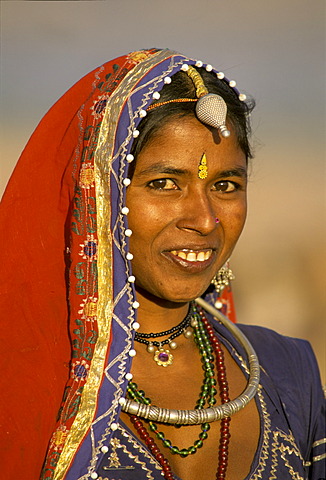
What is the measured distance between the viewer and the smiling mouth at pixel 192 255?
2266mm

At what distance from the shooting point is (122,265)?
216cm

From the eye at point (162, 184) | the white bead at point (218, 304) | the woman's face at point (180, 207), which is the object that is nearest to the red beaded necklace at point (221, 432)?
the white bead at point (218, 304)

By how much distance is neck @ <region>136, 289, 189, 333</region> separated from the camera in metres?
2.45

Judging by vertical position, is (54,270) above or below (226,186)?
below

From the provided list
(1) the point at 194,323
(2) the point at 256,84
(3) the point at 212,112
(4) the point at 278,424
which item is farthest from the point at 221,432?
(2) the point at 256,84

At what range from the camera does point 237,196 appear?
93.5 inches

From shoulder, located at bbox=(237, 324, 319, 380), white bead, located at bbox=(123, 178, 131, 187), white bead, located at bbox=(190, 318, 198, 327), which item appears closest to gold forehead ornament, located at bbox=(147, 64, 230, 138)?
white bead, located at bbox=(123, 178, 131, 187)

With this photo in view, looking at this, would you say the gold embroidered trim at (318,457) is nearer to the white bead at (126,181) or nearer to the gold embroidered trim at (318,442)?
the gold embroidered trim at (318,442)

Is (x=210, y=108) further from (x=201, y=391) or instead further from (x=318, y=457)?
(x=318, y=457)

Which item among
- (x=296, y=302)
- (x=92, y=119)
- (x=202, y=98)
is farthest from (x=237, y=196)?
(x=296, y=302)

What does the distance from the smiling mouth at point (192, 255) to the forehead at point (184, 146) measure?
0.27 meters

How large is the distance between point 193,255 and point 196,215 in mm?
140

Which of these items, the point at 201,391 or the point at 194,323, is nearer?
the point at 201,391

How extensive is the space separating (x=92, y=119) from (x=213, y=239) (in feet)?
1.72
